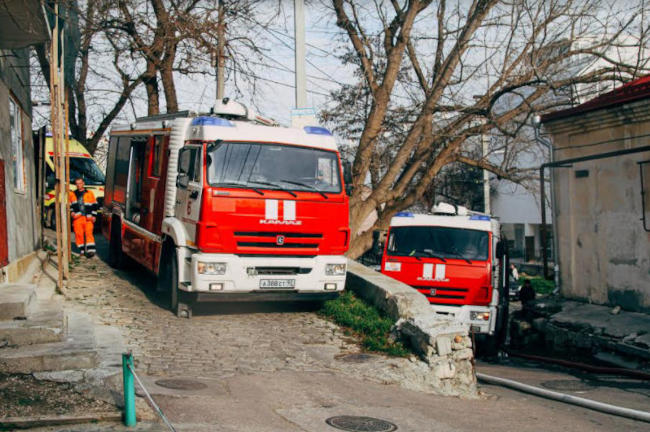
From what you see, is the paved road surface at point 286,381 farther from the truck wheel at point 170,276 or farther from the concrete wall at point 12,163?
A: the concrete wall at point 12,163

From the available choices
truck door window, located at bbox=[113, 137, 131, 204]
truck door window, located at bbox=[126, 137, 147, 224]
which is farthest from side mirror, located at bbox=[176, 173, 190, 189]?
truck door window, located at bbox=[113, 137, 131, 204]

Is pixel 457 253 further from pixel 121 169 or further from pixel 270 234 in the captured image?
pixel 121 169

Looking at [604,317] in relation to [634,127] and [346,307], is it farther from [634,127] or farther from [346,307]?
[346,307]

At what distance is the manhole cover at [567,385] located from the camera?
10.8 m

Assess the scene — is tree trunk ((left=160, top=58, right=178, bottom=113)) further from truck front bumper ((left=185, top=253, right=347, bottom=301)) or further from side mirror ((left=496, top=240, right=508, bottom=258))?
truck front bumper ((left=185, top=253, right=347, bottom=301))

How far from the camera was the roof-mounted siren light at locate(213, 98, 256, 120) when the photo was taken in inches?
468

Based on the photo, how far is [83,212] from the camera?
15852 millimetres

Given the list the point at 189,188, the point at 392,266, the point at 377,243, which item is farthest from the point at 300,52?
the point at 189,188

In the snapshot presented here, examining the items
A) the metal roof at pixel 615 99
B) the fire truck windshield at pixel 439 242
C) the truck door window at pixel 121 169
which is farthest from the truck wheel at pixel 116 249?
the metal roof at pixel 615 99

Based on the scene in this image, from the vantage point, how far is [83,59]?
900 inches

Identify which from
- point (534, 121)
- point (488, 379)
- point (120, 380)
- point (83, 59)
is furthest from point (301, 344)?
point (83, 59)

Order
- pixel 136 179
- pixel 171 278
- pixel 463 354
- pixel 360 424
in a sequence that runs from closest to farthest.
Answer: pixel 360 424 < pixel 463 354 < pixel 171 278 < pixel 136 179

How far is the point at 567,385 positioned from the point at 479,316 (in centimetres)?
320

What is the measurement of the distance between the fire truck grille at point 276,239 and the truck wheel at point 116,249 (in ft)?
17.9
